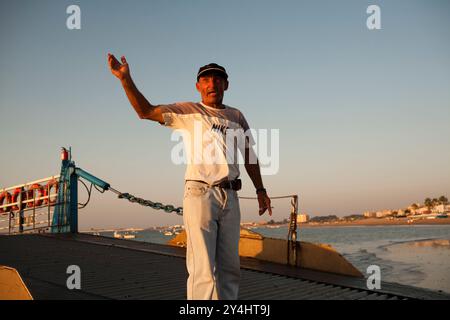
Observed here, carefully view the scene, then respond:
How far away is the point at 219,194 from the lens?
2.68m

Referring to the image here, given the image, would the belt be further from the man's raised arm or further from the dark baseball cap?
the dark baseball cap

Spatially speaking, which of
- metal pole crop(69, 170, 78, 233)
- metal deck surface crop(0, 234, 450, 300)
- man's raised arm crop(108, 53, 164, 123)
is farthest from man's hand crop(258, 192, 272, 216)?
metal pole crop(69, 170, 78, 233)

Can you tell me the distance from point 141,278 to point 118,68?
348cm

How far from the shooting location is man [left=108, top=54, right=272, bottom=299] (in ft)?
8.45

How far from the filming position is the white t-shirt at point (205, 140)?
2.71m

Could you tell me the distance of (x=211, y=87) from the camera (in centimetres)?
295

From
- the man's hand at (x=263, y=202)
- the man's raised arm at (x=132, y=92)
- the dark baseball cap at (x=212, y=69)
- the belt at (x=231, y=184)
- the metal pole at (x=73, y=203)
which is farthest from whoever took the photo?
the metal pole at (x=73, y=203)

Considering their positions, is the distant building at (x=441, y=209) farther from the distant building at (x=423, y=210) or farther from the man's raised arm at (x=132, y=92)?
the man's raised arm at (x=132, y=92)

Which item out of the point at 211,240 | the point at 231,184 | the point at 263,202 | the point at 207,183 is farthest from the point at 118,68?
the point at 263,202

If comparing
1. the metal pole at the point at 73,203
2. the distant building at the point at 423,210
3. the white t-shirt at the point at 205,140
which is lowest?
the distant building at the point at 423,210

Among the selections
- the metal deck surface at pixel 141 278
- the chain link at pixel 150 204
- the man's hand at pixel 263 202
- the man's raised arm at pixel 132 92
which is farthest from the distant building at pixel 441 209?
the man's raised arm at pixel 132 92

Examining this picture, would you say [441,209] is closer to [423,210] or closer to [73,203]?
[423,210]
